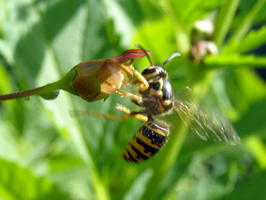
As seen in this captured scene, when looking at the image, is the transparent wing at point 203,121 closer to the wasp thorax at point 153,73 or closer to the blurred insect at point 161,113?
the blurred insect at point 161,113

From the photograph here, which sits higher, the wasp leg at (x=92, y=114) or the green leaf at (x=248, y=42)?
the wasp leg at (x=92, y=114)

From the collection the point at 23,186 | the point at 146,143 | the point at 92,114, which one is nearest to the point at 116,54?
the point at 92,114

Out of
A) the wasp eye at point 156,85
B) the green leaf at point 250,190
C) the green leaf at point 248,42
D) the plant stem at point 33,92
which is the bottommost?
the green leaf at point 250,190

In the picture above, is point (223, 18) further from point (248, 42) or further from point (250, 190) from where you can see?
point (250, 190)

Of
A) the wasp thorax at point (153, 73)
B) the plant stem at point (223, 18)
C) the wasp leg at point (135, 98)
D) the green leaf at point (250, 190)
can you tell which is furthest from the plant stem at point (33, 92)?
the green leaf at point (250, 190)

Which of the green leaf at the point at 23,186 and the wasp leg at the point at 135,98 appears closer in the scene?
the wasp leg at the point at 135,98

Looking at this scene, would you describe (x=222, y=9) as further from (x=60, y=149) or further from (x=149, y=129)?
(x=60, y=149)
